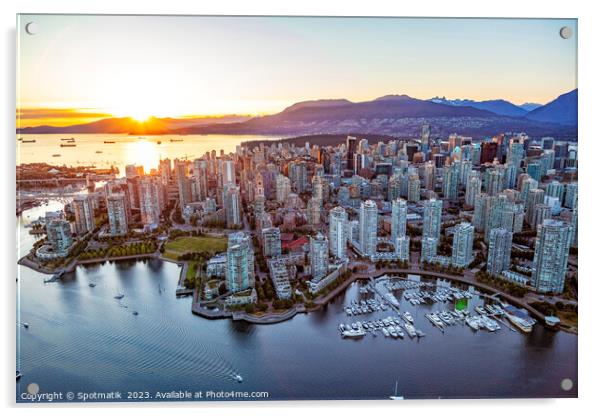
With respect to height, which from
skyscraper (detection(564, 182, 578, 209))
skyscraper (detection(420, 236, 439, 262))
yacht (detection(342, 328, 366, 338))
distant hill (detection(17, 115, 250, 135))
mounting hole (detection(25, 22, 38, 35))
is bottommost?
yacht (detection(342, 328, 366, 338))

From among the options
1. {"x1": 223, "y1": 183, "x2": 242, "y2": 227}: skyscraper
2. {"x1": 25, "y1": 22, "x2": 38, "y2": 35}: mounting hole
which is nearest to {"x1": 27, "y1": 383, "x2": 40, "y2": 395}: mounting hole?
{"x1": 25, "y1": 22, "x2": 38, "y2": 35}: mounting hole

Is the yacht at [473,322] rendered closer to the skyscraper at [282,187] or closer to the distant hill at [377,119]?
the distant hill at [377,119]

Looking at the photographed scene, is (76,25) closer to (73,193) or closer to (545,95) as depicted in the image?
(73,193)

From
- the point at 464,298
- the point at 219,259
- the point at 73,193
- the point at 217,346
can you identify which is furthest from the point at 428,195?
the point at 73,193

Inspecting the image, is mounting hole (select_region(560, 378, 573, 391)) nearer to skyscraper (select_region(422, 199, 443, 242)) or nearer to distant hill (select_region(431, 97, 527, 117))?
distant hill (select_region(431, 97, 527, 117))

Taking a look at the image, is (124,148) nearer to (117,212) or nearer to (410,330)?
(117,212)

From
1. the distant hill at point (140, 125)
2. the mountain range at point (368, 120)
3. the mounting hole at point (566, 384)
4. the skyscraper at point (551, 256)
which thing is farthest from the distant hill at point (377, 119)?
the mounting hole at point (566, 384)

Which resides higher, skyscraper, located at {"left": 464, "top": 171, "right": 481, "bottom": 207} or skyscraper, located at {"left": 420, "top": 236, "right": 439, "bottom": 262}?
skyscraper, located at {"left": 464, "top": 171, "right": 481, "bottom": 207}
